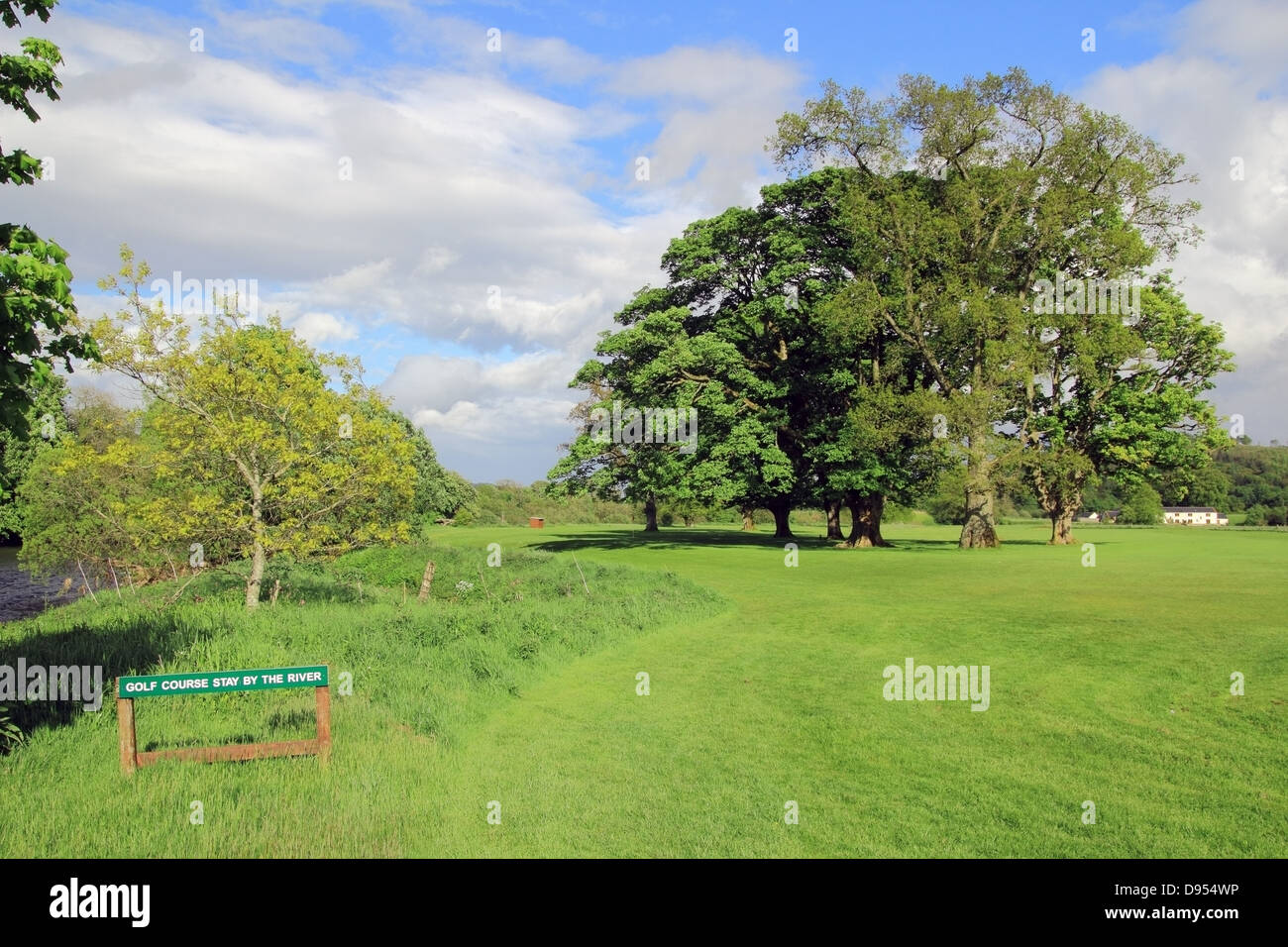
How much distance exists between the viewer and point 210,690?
9.59 m

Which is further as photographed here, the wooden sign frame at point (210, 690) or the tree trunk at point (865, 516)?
the tree trunk at point (865, 516)

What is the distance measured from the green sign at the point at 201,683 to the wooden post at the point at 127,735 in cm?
11

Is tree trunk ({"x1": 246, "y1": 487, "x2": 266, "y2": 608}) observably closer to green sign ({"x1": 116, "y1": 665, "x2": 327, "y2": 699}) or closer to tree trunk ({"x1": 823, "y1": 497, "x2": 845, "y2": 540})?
green sign ({"x1": 116, "y1": 665, "x2": 327, "y2": 699})

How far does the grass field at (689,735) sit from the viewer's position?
848 centimetres

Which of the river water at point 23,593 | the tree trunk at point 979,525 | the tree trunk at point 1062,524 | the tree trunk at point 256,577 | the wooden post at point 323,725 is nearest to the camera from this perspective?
the wooden post at point 323,725

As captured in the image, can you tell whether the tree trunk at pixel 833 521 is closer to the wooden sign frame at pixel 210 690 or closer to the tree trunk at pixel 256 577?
the tree trunk at pixel 256 577

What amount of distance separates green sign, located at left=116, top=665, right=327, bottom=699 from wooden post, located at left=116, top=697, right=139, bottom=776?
0.35ft

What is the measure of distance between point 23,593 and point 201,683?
122 feet

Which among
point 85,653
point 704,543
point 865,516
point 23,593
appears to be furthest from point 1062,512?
point 23,593

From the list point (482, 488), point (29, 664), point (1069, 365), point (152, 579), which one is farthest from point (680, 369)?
point (482, 488)

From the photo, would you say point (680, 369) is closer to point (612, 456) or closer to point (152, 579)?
point (612, 456)

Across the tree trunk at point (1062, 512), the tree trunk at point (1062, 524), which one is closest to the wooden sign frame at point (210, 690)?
the tree trunk at point (1062, 512)
